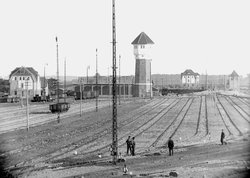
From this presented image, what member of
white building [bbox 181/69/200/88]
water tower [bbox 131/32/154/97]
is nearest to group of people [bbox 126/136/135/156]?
Answer: water tower [bbox 131/32/154/97]

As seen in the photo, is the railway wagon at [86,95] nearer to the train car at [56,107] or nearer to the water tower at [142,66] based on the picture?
the water tower at [142,66]

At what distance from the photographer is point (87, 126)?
39312mm

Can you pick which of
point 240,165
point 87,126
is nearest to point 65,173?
point 240,165

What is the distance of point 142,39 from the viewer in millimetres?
90562

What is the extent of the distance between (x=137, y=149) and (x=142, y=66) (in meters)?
62.4

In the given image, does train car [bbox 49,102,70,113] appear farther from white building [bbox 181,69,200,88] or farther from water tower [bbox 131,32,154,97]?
white building [bbox 181,69,200,88]

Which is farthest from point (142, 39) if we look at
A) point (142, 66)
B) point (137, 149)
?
point (137, 149)

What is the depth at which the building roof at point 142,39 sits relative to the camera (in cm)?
9003

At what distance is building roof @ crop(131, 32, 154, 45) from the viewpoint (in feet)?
295

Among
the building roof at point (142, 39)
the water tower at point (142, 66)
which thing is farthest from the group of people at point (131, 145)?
the building roof at point (142, 39)

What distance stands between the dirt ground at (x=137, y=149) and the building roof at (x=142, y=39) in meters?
48.4

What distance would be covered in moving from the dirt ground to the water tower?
146 ft

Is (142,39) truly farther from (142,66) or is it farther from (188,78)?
(188,78)

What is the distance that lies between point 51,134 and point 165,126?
12.2 meters
